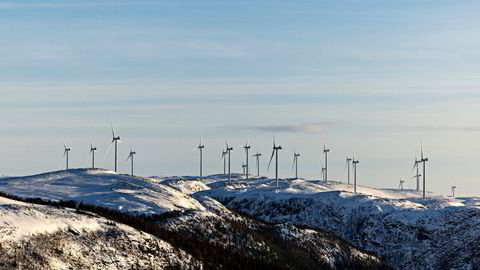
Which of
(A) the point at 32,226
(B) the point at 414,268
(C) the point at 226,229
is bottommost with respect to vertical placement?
(B) the point at 414,268

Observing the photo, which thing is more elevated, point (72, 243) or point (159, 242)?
point (72, 243)

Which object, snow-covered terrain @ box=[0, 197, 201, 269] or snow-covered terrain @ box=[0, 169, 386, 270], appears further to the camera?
snow-covered terrain @ box=[0, 169, 386, 270]

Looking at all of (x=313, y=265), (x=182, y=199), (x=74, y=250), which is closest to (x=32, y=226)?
(x=74, y=250)

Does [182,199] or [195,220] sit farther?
[182,199]

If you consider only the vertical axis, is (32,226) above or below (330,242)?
above

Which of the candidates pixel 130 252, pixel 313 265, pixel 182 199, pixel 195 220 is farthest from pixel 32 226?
pixel 182 199

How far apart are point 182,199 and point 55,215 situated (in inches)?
4504

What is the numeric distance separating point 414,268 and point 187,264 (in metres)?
105

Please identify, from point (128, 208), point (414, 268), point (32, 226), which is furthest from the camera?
point (414, 268)

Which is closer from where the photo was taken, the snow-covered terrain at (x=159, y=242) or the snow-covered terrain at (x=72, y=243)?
the snow-covered terrain at (x=72, y=243)

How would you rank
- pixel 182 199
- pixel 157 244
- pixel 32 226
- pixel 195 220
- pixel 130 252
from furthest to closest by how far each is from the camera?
pixel 182 199, pixel 195 220, pixel 157 244, pixel 130 252, pixel 32 226

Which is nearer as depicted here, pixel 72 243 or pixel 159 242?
pixel 72 243

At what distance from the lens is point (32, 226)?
78438mm

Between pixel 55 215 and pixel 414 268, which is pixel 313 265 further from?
pixel 55 215
